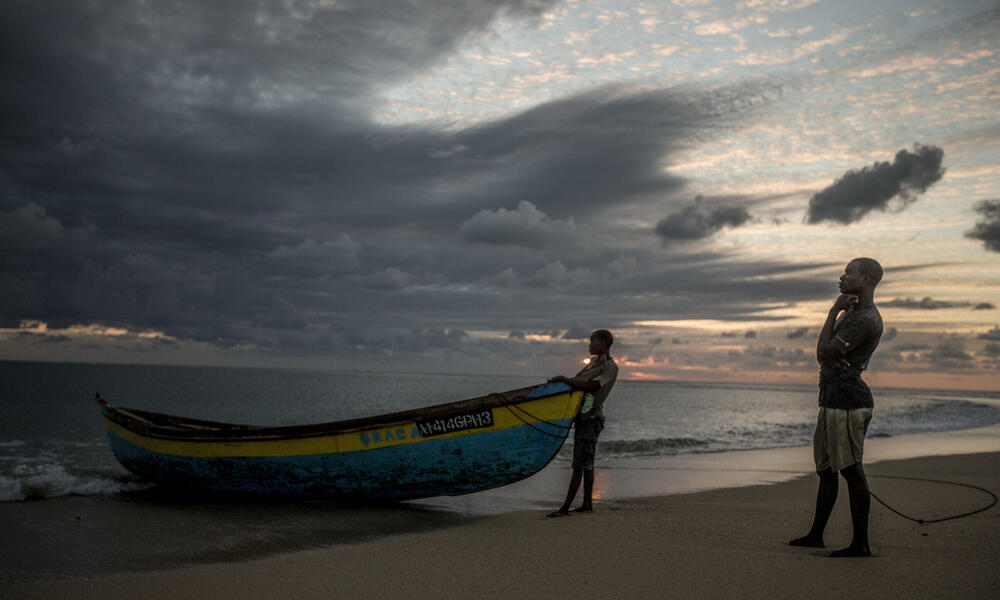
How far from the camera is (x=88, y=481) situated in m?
11.7

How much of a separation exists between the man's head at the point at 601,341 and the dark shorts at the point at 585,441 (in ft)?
2.70

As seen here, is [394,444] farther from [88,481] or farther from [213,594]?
[88,481]

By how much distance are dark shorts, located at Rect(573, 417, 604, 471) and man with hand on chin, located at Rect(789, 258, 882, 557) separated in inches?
115

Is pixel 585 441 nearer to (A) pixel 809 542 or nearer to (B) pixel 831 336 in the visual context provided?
(A) pixel 809 542

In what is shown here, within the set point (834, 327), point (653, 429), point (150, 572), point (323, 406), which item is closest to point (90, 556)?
point (150, 572)

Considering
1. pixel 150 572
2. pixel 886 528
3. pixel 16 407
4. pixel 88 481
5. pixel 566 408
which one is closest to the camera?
pixel 150 572

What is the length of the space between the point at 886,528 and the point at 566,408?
3537mm

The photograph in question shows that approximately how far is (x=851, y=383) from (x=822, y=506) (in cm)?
119

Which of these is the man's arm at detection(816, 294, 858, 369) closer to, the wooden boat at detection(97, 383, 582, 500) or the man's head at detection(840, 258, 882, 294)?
the man's head at detection(840, 258, 882, 294)

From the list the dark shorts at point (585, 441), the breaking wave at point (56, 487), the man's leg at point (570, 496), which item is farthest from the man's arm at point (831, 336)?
the breaking wave at point (56, 487)

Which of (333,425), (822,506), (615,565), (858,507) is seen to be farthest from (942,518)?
(333,425)

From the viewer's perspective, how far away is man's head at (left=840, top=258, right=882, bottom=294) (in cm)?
523

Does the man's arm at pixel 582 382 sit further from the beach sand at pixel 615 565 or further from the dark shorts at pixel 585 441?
the beach sand at pixel 615 565

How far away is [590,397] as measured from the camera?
7.74m
